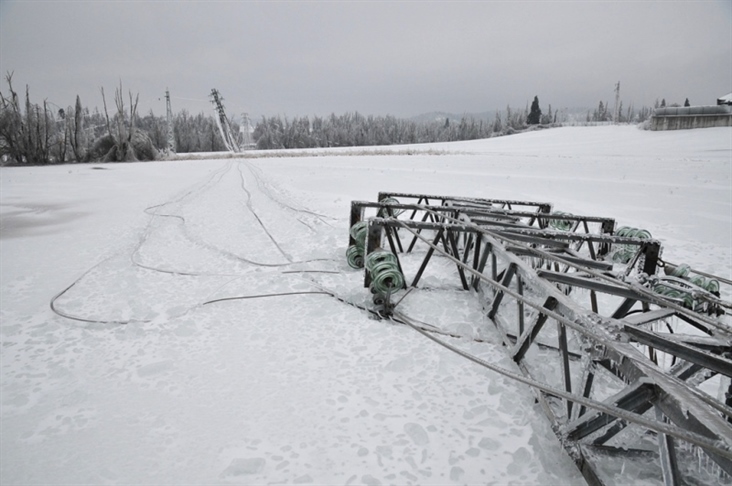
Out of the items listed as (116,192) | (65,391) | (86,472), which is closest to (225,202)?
(116,192)

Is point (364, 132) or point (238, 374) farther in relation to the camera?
point (364, 132)

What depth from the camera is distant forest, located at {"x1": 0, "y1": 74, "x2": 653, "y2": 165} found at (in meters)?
32.7

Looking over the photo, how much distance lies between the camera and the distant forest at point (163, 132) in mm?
32719

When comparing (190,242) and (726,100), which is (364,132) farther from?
(190,242)

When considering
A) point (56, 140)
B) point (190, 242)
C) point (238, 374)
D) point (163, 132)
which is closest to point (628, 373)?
point (238, 374)

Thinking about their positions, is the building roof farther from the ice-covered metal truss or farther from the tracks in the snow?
the tracks in the snow

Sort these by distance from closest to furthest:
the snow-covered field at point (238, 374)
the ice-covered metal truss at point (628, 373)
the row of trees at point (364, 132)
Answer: the ice-covered metal truss at point (628, 373) < the snow-covered field at point (238, 374) < the row of trees at point (364, 132)

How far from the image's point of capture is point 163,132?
70625 millimetres

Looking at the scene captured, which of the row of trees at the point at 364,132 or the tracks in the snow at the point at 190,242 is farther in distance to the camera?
the row of trees at the point at 364,132

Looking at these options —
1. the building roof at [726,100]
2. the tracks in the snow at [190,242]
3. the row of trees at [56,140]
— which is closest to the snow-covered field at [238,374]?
the tracks in the snow at [190,242]

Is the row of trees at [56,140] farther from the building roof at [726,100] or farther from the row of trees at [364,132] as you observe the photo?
the building roof at [726,100]

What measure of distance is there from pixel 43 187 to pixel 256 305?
1733 cm

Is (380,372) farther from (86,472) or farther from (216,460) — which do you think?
(86,472)

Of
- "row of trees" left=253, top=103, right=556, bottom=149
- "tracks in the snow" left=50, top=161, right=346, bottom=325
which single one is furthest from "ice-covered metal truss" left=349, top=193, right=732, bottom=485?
"row of trees" left=253, top=103, right=556, bottom=149
